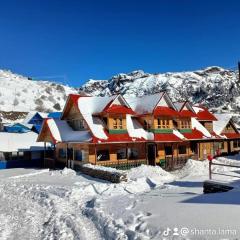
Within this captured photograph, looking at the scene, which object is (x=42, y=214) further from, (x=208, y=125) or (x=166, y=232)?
(x=208, y=125)

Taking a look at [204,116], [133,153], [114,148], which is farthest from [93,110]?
[204,116]

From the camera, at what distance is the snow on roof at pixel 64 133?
30519 millimetres

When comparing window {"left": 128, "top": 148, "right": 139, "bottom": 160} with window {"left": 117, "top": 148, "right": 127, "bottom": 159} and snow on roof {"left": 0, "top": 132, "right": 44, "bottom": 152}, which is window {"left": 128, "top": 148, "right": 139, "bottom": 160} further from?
snow on roof {"left": 0, "top": 132, "right": 44, "bottom": 152}

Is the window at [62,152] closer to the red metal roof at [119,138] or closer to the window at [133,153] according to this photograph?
the red metal roof at [119,138]

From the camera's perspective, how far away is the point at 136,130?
3303 cm

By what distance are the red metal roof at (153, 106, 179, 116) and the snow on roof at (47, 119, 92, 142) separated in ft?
24.2

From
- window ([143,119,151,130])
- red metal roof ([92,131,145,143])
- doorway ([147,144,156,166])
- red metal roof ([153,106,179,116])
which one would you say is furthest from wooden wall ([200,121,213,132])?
red metal roof ([92,131,145,143])

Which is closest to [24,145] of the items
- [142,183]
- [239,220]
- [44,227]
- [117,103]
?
[117,103]

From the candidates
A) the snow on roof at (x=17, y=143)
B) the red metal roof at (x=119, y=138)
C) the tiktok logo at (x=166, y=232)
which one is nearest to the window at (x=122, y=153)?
the red metal roof at (x=119, y=138)

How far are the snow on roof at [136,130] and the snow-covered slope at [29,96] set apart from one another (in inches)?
2641

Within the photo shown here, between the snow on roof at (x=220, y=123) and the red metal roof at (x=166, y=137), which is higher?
the snow on roof at (x=220, y=123)

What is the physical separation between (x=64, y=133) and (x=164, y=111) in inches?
405

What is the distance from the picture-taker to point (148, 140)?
32000 millimetres

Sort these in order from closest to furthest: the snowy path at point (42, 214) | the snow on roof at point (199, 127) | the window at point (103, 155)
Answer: the snowy path at point (42, 214) → the window at point (103, 155) → the snow on roof at point (199, 127)
